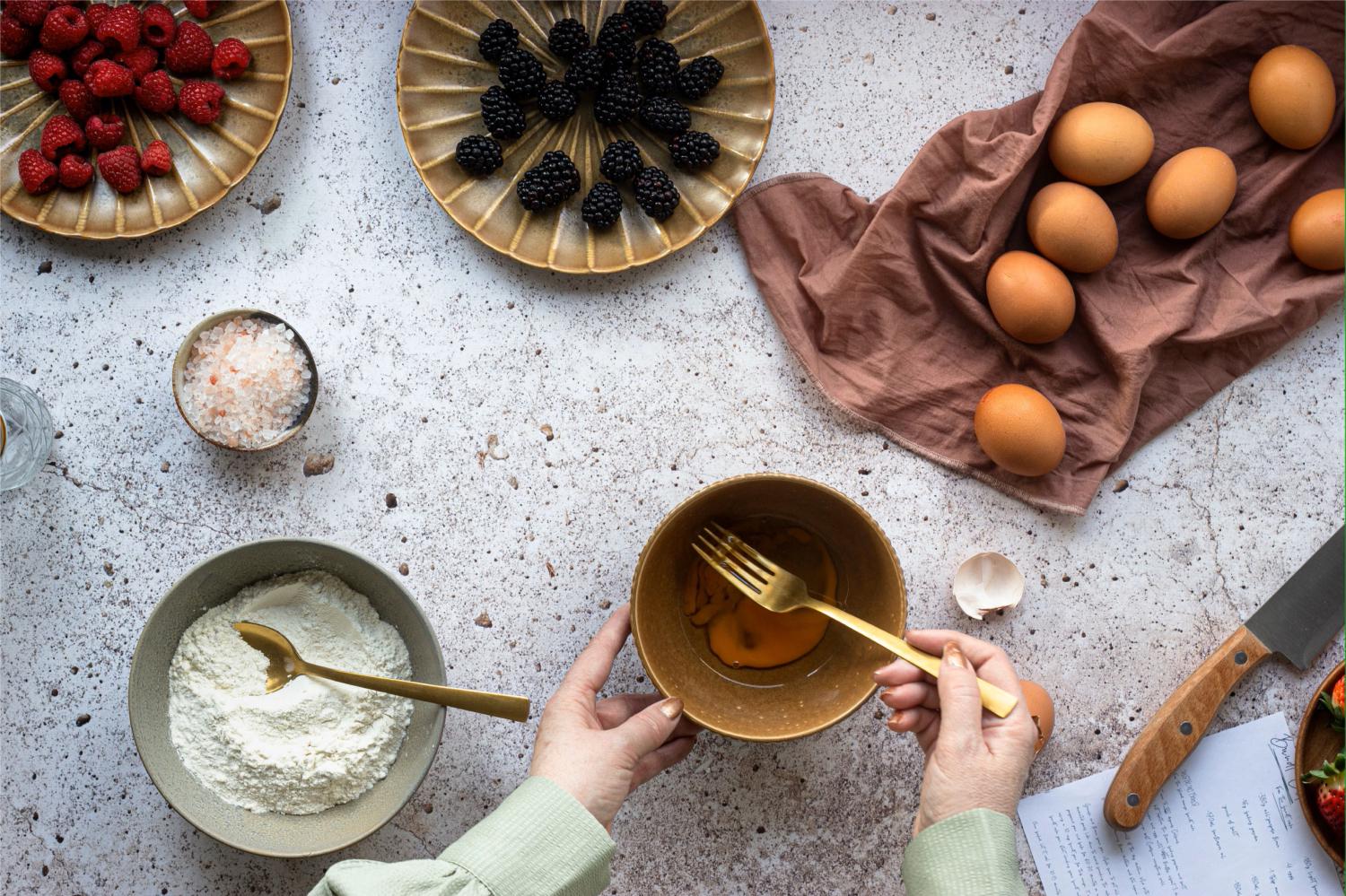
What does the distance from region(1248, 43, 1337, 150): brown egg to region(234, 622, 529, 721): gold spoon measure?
1102mm

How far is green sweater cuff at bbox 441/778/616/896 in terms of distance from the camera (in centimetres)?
→ 96

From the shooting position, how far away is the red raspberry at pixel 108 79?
1.20 m

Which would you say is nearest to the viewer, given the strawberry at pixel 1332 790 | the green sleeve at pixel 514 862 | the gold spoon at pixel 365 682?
the green sleeve at pixel 514 862

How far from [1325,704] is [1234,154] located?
671 mm

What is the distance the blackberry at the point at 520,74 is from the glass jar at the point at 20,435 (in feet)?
2.30

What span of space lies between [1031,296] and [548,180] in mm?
587

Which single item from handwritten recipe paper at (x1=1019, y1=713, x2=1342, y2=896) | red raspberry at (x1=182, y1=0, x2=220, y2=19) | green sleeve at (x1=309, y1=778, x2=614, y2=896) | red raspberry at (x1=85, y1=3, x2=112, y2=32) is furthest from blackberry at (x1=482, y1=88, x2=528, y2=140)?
handwritten recipe paper at (x1=1019, y1=713, x2=1342, y2=896)

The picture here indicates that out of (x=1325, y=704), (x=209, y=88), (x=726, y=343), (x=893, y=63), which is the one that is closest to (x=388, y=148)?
(x=209, y=88)

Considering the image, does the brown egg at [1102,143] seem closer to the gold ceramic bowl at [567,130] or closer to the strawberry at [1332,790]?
the gold ceramic bowl at [567,130]

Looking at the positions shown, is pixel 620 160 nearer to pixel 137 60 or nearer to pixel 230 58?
pixel 230 58

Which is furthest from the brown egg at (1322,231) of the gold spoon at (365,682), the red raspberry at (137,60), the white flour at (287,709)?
the red raspberry at (137,60)

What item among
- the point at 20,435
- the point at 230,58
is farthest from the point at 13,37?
the point at 20,435

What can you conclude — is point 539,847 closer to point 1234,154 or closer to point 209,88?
point 209,88

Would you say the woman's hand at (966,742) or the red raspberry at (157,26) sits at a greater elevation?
the red raspberry at (157,26)
